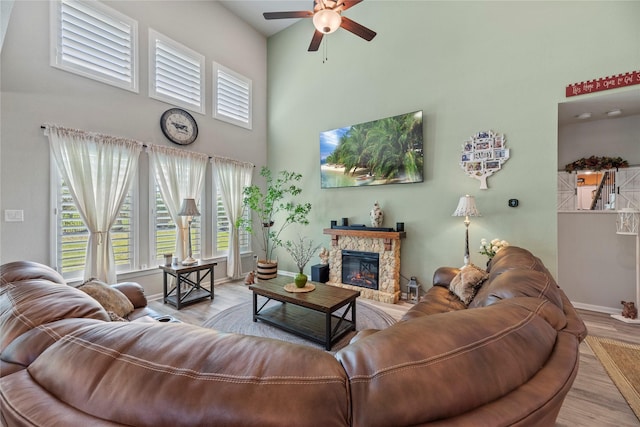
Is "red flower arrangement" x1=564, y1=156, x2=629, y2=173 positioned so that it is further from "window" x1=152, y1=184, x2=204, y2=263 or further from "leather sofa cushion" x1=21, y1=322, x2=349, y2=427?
"window" x1=152, y1=184, x2=204, y2=263

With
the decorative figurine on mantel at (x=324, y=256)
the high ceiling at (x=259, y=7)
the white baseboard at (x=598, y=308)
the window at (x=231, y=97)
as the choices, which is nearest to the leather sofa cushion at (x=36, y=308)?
the decorative figurine on mantel at (x=324, y=256)

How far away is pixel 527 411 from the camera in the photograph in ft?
1.99

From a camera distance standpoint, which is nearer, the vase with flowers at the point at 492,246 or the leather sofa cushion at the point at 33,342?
the leather sofa cushion at the point at 33,342

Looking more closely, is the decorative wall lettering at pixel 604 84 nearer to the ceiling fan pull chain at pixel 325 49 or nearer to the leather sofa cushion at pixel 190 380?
the ceiling fan pull chain at pixel 325 49

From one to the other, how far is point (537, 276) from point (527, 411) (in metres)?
1.21

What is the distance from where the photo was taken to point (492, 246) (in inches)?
124

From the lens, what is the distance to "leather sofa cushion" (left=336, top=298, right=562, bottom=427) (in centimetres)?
58

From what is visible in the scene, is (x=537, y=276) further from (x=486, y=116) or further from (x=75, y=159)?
(x=75, y=159)

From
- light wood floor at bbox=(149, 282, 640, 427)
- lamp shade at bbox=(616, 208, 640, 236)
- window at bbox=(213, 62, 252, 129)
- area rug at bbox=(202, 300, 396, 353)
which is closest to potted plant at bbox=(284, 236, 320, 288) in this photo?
area rug at bbox=(202, 300, 396, 353)

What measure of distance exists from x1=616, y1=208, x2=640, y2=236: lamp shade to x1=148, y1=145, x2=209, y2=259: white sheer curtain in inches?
226

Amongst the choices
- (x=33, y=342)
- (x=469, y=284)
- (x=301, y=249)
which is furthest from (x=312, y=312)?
(x=33, y=342)

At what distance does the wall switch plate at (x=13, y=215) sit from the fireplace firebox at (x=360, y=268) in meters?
4.09

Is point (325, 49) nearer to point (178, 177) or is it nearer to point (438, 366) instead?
point (178, 177)

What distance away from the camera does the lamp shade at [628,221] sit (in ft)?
9.61
